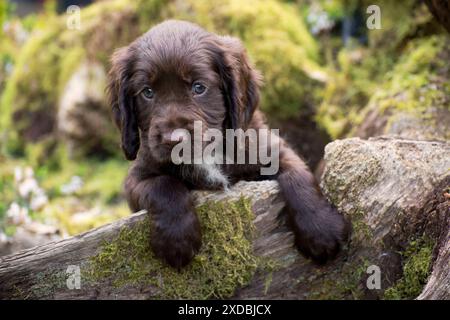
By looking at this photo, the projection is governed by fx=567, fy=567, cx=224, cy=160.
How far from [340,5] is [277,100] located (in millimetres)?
1469

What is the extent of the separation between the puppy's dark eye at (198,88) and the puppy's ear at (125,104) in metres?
0.42

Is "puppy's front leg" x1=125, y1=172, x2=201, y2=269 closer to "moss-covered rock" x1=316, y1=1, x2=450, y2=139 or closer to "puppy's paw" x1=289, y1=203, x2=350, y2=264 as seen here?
"puppy's paw" x1=289, y1=203, x2=350, y2=264

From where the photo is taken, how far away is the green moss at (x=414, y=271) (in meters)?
2.90

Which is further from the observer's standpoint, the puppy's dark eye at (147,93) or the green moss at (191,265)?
the puppy's dark eye at (147,93)

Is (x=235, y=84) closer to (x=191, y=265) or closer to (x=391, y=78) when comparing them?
(x=191, y=265)

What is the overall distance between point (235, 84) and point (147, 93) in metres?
0.52

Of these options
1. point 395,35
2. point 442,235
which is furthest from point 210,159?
point 395,35

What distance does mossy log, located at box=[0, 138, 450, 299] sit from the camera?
2969mm

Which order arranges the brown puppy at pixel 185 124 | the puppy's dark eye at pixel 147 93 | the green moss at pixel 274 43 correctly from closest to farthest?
the brown puppy at pixel 185 124 < the puppy's dark eye at pixel 147 93 < the green moss at pixel 274 43

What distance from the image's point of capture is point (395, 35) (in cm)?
571

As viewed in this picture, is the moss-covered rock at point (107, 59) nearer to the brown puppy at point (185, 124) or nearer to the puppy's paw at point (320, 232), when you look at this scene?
the brown puppy at point (185, 124)

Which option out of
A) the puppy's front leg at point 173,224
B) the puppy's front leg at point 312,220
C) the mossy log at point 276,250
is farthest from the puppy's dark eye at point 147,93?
the puppy's front leg at point 312,220

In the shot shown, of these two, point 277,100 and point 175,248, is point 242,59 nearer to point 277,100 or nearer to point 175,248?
point 175,248

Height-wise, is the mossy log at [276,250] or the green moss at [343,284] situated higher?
the mossy log at [276,250]
